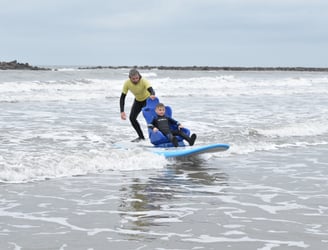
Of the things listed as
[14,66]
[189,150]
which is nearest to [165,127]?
[189,150]

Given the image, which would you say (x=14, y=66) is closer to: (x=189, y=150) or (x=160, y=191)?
(x=189, y=150)

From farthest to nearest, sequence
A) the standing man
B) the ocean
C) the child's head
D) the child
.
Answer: the standing man < the child's head < the child < the ocean

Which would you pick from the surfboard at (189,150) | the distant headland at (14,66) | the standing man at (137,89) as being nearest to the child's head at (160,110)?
the standing man at (137,89)

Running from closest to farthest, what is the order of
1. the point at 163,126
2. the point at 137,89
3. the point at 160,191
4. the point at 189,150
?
the point at 160,191, the point at 189,150, the point at 163,126, the point at 137,89

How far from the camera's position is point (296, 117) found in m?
19.4

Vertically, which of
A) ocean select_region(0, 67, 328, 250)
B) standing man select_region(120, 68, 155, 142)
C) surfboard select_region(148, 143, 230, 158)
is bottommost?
ocean select_region(0, 67, 328, 250)

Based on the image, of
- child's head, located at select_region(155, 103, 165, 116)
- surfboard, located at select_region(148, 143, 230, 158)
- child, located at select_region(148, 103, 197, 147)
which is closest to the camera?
surfboard, located at select_region(148, 143, 230, 158)

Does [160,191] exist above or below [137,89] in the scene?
below

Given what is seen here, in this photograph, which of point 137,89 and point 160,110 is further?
point 137,89

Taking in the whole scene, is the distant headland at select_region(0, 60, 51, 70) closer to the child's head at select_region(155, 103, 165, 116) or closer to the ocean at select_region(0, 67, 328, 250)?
the ocean at select_region(0, 67, 328, 250)

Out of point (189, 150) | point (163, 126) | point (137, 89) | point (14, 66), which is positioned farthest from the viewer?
point (14, 66)

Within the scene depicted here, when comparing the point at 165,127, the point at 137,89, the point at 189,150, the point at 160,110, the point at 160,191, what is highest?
the point at 137,89

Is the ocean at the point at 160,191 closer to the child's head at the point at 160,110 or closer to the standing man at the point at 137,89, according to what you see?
the child's head at the point at 160,110

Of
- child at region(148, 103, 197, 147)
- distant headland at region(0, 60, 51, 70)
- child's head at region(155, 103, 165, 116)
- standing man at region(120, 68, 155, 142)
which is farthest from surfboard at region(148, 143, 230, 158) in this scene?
distant headland at region(0, 60, 51, 70)
